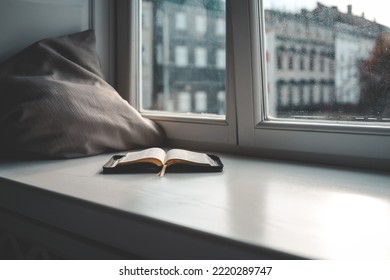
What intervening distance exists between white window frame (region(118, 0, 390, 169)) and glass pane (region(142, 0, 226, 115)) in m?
0.07

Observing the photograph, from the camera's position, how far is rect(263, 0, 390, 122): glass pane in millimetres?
971

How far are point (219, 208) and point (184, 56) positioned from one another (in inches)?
32.5

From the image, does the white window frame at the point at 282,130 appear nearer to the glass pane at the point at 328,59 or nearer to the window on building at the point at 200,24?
the glass pane at the point at 328,59

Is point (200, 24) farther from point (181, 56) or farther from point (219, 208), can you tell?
point (219, 208)

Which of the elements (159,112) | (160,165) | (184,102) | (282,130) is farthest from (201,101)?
(160,165)

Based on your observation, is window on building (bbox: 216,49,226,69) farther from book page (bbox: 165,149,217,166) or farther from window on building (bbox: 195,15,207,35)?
book page (bbox: 165,149,217,166)

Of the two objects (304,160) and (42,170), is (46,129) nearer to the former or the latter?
(42,170)

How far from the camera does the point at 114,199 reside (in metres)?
0.74

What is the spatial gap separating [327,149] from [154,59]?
0.73 metres

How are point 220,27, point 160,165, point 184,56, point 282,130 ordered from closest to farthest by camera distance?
point 160,165
point 282,130
point 220,27
point 184,56

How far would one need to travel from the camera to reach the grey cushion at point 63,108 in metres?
1.08

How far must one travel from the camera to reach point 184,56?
140 cm

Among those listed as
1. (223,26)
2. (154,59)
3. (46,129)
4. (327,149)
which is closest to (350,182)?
(327,149)

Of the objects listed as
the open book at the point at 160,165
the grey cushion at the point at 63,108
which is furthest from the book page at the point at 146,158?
the grey cushion at the point at 63,108
